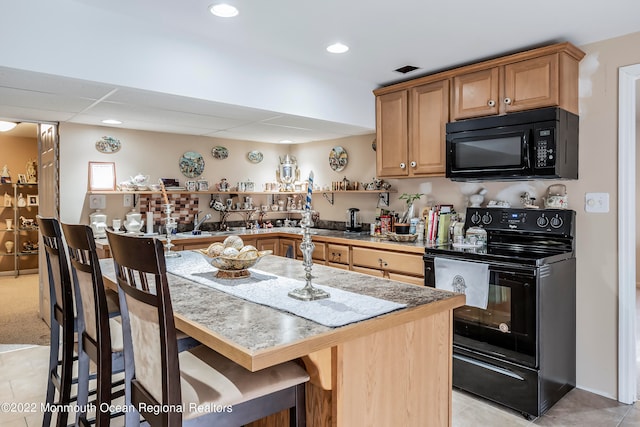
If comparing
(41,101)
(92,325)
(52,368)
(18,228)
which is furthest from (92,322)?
(18,228)

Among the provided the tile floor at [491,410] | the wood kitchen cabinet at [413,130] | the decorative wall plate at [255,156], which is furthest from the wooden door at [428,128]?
the decorative wall plate at [255,156]

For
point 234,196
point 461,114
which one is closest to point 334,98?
point 461,114

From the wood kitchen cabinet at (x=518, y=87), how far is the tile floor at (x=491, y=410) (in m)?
1.84

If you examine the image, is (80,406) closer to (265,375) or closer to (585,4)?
(265,375)

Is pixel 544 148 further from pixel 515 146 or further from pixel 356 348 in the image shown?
pixel 356 348

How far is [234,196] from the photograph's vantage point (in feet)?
16.0

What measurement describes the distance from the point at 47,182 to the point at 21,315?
1470 mm

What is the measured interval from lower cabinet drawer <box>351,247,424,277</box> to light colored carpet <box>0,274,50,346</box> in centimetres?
271

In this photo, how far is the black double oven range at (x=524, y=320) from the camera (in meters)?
2.48

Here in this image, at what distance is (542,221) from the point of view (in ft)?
9.67

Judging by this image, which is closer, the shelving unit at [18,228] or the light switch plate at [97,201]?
the light switch plate at [97,201]

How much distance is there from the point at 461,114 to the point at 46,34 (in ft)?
8.71

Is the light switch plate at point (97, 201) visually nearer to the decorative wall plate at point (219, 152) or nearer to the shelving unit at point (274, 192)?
the shelving unit at point (274, 192)

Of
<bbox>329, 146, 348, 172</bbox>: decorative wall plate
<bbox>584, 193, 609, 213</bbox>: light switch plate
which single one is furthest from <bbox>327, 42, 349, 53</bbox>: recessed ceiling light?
<bbox>584, 193, 609, 213</bbox>: light switch plate
